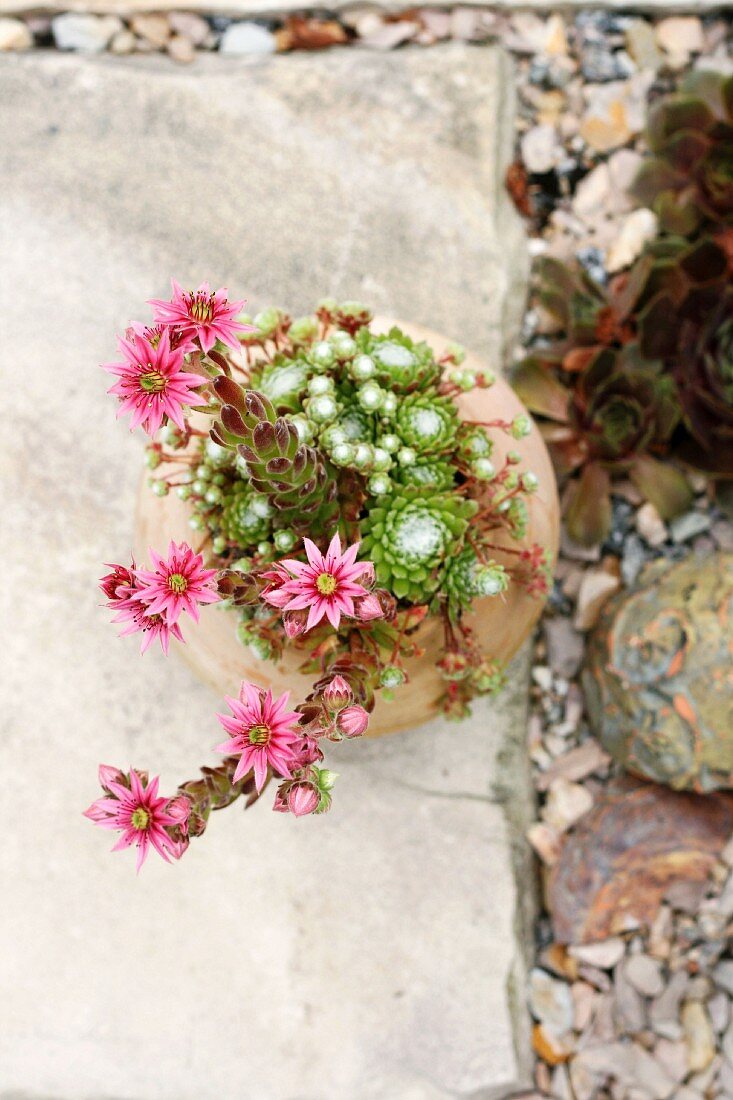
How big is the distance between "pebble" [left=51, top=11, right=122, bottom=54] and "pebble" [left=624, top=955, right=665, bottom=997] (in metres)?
1.94

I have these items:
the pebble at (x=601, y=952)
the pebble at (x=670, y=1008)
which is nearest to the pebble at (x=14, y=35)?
the pebble at (x=601, y=952)

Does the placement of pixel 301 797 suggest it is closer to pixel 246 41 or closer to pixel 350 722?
pixel 350 722

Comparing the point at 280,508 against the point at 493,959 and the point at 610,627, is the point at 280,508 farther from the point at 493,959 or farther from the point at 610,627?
the point at 493,959

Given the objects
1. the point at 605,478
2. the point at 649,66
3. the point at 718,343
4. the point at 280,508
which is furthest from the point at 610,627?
the point at 649,66

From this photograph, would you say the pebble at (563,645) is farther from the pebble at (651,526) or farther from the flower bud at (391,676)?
the flower bud at (391,676)

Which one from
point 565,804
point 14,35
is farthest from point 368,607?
point 14,35

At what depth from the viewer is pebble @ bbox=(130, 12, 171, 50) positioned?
1.88 metres

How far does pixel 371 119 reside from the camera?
1.74m

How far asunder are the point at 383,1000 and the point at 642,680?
2.20ft

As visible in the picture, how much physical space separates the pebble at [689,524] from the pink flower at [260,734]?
1253 millimetres

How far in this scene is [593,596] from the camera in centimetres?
178

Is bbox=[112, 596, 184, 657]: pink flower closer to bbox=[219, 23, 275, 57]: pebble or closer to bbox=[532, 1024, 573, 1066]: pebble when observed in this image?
bbox=[532, 1024, 573, 1066]: pebble

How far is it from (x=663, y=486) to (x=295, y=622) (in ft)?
3.58

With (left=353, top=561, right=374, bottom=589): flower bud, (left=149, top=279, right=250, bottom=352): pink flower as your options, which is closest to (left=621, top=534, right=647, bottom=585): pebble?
(left=353, top=561, right=374, bottom=589): flower bud
